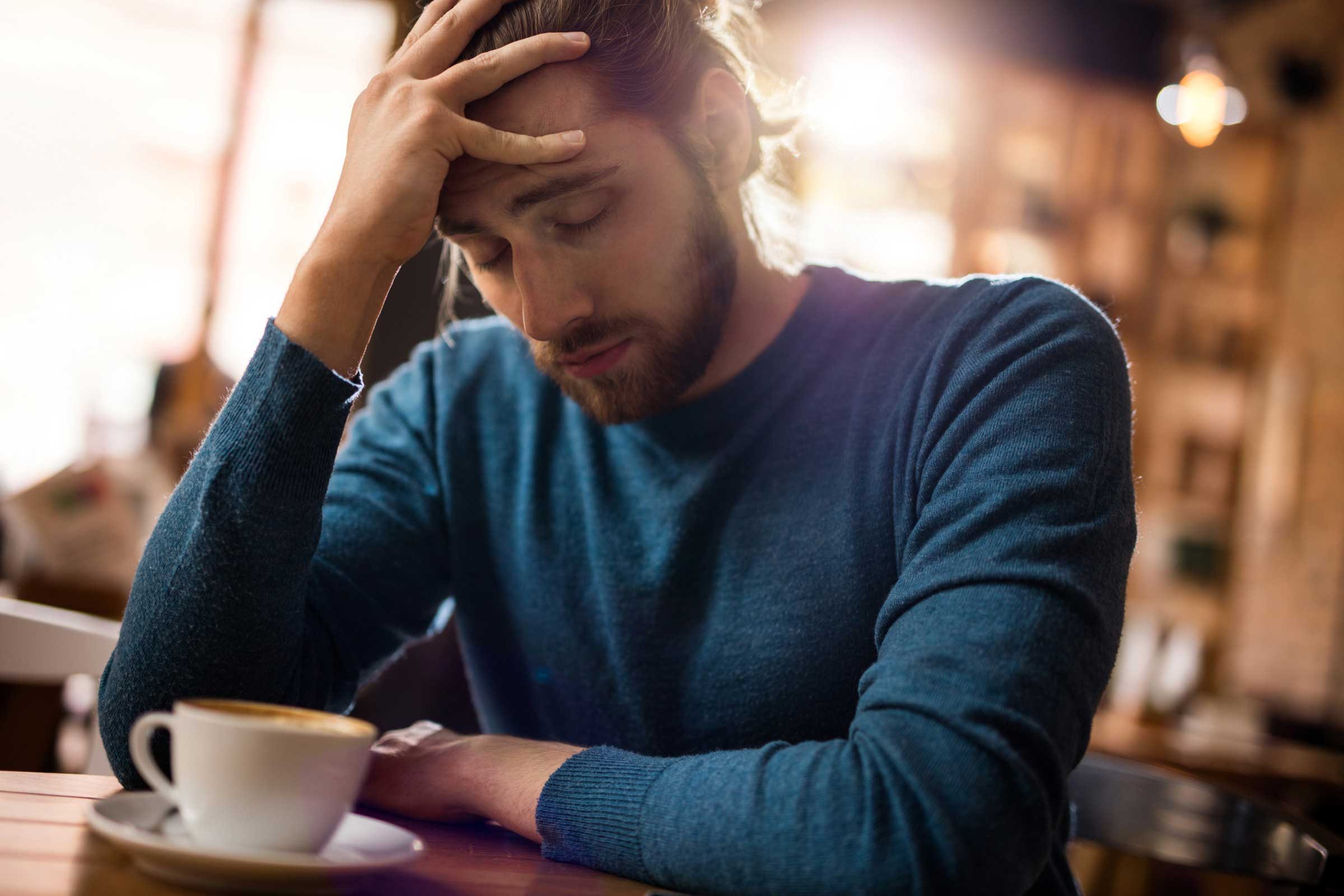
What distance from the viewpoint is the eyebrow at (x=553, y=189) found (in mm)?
1016

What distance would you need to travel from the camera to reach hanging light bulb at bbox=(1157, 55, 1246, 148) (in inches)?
166

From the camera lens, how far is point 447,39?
104cm

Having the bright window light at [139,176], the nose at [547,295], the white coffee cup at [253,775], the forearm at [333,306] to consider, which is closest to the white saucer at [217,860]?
the white coffee cup at [253,775]

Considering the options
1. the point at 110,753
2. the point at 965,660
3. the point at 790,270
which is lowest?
the point at 110,753

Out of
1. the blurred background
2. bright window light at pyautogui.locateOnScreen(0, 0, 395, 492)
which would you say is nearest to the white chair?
the blurred background

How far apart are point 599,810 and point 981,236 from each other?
5.43 m

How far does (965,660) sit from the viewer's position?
2.43ft

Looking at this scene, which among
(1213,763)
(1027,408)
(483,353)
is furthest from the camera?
(1213,763)

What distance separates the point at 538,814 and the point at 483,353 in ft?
2.34

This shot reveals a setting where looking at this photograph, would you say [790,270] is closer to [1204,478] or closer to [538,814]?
[538,814]

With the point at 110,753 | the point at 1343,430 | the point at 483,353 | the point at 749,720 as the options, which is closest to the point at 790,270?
the point at 483,353

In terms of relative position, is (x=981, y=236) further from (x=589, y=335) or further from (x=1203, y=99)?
(x=589, y=335)

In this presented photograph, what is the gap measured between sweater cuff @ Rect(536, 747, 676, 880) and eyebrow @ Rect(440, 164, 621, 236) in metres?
0.49

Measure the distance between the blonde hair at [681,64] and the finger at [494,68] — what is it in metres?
0.05
